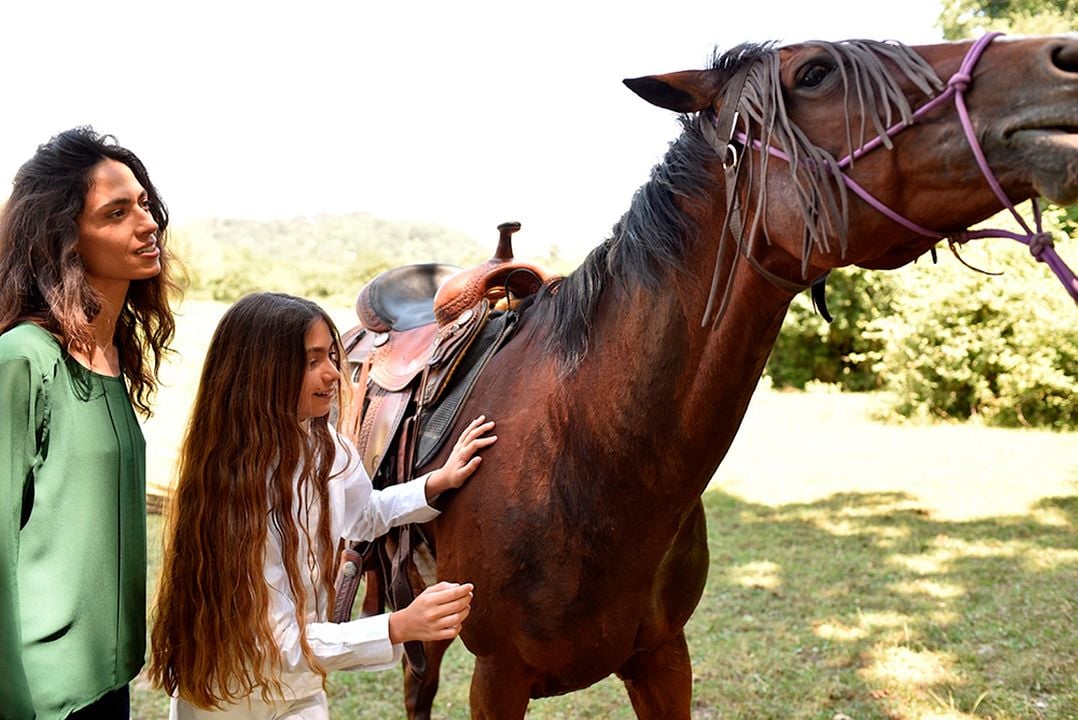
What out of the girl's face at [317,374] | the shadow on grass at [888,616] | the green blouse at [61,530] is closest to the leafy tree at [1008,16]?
the shadow on grass at [888,616]

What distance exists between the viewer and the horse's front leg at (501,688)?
1.99 m

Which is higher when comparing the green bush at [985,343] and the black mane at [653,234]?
the black mane at [653,234]

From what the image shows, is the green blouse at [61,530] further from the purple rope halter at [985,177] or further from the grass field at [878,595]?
the purple rope halter at [985,177]

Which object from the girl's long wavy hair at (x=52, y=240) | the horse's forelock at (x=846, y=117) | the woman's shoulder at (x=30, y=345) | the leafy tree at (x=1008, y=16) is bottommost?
the woman's shoulder at (x=30, y=345)

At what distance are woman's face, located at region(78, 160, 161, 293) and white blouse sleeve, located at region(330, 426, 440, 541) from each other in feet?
1.83

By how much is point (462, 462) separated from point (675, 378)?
0.58 metres

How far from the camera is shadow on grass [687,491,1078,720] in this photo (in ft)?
11.4

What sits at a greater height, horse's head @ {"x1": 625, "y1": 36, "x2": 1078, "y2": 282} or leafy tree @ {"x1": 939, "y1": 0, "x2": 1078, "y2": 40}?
leafy tree @ {"x1": 939, "y1": 0, "x2": 1078, "y2": 40}

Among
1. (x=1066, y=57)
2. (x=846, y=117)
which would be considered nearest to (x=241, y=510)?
(x=846, y=117)

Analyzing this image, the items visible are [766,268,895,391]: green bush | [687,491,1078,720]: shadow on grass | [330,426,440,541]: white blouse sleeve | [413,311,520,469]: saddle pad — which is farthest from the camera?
[766,268,895,391]: green bush

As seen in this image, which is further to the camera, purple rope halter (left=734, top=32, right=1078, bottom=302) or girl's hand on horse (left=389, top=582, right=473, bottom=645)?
girl's hand on horse (left=389, top=582, right=473, bottom=645)

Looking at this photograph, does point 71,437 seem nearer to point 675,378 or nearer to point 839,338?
point 675,378

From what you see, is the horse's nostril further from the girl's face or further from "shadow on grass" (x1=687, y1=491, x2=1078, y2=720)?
"shadow on grass" (x1=687, y1=491, x2=1078, y2=720)

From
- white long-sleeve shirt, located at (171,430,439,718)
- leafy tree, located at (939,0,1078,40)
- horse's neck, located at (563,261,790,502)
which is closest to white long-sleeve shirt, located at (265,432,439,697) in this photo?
white long-sleeve shirt, located at (171,430,439,718)
